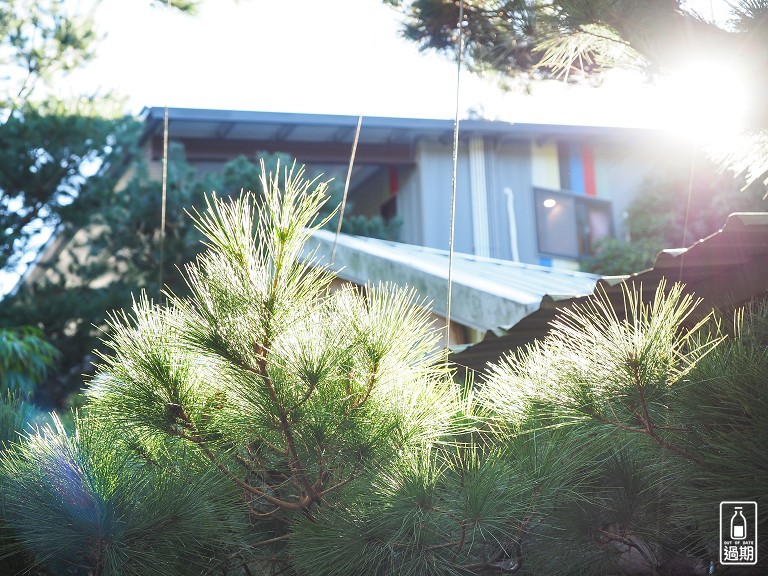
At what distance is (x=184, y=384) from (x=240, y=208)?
16.9 inches

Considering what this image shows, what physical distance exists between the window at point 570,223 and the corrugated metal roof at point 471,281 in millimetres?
6931

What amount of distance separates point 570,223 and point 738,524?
523 inches

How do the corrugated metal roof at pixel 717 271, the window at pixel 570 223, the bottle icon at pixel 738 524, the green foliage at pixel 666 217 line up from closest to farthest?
the bottle icon at pixel 738 524 < the corrugated metal roof at pixel 717 271 < the green foliage at pixel 666 217 < the window at pixel 570 223

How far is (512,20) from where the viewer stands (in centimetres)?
363

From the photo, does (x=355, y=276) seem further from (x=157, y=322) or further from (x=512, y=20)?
(x=157, y=322)

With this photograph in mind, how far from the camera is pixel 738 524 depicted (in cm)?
177

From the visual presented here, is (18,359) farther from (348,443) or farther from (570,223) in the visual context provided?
(570,223)

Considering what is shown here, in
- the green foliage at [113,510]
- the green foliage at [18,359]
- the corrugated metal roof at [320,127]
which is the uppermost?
the corrugated metal roof at [320,127]

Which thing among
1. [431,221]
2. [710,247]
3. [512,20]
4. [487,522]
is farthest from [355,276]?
[431,221]

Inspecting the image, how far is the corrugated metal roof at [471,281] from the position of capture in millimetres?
4699

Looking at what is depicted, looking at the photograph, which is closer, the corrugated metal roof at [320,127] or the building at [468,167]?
the corrugated metal roof at [320,127]

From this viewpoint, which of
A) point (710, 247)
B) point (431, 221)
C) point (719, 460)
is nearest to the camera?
point (719, 460)

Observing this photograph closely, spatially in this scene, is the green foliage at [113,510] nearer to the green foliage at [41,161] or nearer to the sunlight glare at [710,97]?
the sunlight glare at [710,97]

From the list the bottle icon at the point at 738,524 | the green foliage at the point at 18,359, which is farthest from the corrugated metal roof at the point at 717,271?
the green foliage at the point at 18,359
